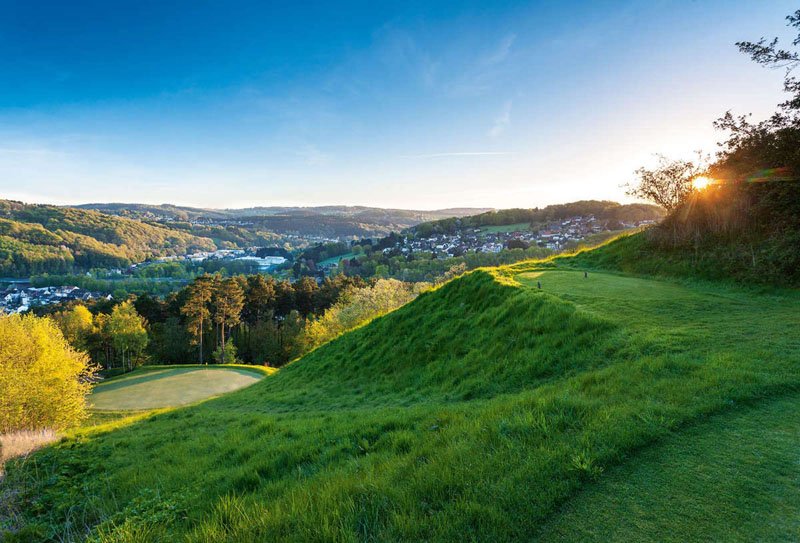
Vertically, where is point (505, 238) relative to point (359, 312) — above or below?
above

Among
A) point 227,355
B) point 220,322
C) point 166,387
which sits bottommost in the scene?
point 227,355

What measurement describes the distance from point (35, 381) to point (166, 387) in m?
10.5

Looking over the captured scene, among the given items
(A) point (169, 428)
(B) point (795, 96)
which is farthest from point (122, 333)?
(B) point (795, 96)

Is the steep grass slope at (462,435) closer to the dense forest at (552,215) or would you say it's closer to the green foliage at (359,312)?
the green foliage at (359,312)

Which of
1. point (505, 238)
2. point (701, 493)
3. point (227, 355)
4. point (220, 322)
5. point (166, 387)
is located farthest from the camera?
point (505, 238)

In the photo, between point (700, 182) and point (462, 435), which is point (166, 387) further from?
point (700, 182)

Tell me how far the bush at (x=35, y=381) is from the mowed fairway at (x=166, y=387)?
12.8 ft

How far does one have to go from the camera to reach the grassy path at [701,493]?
256 cm

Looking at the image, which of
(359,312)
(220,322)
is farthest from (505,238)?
(220,322)

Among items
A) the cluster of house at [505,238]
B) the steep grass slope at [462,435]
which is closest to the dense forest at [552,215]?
the cluster of house at [505,238]

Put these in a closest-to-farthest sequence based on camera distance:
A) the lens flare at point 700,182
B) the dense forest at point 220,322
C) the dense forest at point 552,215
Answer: the lens flare at point 700,182 < the dense forest at point 220,322 < the dense forest at point 552,215

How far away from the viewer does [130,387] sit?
1148 inches

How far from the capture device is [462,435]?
15.5 feet

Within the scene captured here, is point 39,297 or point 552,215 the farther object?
point 552,215
